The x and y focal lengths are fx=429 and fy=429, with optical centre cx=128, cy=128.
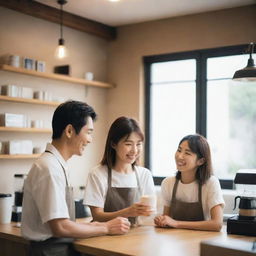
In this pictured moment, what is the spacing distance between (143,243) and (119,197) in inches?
19.8

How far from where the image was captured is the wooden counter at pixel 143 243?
2035 millimetres

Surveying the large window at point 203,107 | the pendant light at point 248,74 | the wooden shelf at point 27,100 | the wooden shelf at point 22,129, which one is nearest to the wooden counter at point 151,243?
the pendant light at point 248,74

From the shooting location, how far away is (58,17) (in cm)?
445

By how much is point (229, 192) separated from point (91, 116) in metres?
2.25

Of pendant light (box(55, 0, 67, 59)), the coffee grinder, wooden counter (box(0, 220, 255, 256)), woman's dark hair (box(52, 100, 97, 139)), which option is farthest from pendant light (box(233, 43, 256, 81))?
the coffee grinder

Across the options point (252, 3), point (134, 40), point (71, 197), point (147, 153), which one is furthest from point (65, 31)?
point (71, 197)

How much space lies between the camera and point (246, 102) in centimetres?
444

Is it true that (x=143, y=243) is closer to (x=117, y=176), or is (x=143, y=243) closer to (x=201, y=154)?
(x=117, y=176)

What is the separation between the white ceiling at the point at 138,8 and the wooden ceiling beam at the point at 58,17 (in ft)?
0.20

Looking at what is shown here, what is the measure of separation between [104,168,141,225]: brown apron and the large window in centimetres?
208

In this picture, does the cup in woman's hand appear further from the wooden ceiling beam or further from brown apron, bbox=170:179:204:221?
the wooden ceiling beam

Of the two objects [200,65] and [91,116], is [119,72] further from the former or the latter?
[91,116]

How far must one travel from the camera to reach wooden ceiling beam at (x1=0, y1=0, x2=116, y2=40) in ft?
13.4

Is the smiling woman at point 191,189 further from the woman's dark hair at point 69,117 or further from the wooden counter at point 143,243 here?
the woman's dark hair at point 69,117
